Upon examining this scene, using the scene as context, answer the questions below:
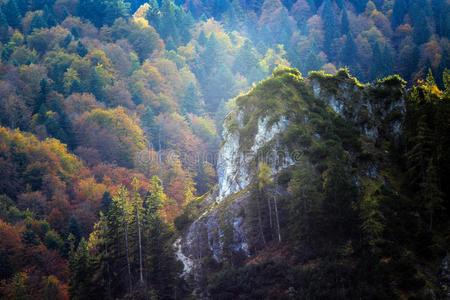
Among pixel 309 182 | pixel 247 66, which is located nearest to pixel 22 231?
pixel 309 182

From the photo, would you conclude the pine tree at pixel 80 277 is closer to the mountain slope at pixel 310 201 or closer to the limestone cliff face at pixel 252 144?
the limestone cliff face at pixel 252 144

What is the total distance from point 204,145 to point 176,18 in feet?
182

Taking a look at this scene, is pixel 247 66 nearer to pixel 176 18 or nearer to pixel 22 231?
pixel 176 18

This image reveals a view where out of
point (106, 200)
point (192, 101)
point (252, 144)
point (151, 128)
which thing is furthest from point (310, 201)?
point (192, 101)

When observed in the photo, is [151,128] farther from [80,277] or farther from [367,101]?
[367,101]

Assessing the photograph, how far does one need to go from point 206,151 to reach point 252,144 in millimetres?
40151

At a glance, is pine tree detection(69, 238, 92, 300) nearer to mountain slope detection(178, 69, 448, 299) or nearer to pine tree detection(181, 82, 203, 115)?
mountain slope detection(178, 69, 448, 299)

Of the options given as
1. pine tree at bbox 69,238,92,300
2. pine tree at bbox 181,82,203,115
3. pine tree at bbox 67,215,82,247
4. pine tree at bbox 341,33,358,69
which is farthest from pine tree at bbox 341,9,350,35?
pine tree at bbox 69,238,92,300

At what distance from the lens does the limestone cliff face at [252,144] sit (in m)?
39.9

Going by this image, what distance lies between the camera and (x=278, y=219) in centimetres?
3734

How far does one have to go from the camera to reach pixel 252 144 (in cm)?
4344

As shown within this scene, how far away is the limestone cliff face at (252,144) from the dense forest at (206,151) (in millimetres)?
330

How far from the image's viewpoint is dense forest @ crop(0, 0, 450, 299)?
108ft

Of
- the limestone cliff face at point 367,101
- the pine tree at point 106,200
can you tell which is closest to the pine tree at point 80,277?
the pine tree at point 106,200
